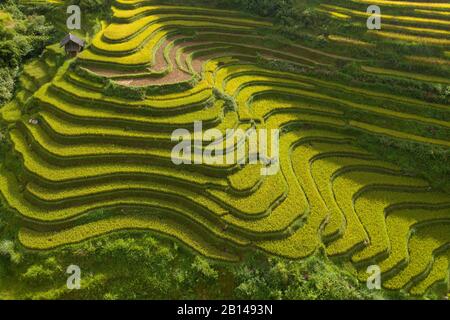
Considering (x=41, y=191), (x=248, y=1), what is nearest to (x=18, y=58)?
(x=41, y=191)

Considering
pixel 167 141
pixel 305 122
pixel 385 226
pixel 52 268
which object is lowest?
pixel 52 268

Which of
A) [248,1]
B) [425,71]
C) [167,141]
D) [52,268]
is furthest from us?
[248,1]

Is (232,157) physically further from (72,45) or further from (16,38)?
(16,38)

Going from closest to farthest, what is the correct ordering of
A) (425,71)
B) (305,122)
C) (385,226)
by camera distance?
(385,226), (305,122), (425,71)

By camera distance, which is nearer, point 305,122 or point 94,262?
point 94,262

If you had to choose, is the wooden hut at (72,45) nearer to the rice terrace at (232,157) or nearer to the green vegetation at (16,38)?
the rice terrace at (232,157)

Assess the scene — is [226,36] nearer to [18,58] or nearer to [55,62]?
[55,62]

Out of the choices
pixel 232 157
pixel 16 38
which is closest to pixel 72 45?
pixel 16 38
